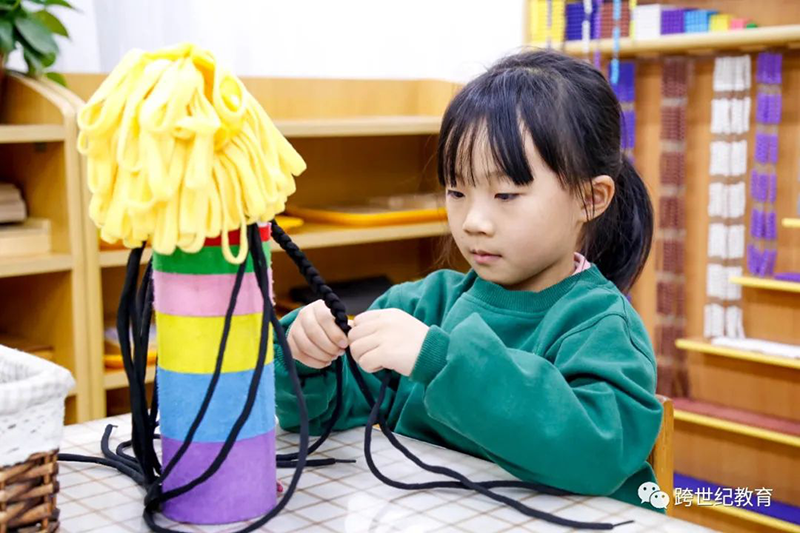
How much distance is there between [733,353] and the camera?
244 cm

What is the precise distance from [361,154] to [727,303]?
3.66 feet

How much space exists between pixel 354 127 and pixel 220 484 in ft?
5.23

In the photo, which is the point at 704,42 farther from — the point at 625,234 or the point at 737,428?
the point at 625,234

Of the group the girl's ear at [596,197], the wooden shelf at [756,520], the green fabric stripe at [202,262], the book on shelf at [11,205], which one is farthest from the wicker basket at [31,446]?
the wooden shelf at [756,520]

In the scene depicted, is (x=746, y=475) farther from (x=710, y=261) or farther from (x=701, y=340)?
(x=710, y=261)

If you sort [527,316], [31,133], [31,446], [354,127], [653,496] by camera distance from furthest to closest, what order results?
1. [354,127]
2. [31,133]
3. [527,316]
4. [653,496]
5. [31,446]

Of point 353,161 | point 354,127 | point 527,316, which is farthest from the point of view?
point 353,161

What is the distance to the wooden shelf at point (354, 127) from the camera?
2061mm

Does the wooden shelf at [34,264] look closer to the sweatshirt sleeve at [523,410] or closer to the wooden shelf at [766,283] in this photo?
the sweatshirt sleeve at [523,410]

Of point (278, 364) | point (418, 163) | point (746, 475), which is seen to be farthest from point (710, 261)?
point (278, 364)

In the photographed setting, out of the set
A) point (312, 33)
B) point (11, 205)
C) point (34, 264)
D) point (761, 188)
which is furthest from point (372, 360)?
point (761, 188)

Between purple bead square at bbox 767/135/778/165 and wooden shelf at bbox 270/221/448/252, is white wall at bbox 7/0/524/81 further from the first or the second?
purple bead square at bbox 767/135/778/165

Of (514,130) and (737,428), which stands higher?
(514,130)

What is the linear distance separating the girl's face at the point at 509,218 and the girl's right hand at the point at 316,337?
0.18m
